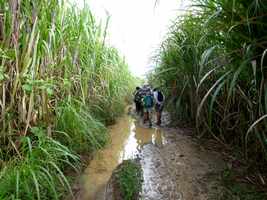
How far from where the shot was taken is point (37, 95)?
8.05ft

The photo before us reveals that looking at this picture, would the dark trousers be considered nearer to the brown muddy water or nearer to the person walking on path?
the person walking on path

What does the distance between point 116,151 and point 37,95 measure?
2.26 meters

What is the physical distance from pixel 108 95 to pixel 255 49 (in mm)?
3632

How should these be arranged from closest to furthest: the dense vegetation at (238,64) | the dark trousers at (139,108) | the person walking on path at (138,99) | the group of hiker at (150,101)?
the dense vegetation at (238,64) → the group of hiker at (150,101) → the person walking on path at (138,99) → the dark trousers at (139,108)

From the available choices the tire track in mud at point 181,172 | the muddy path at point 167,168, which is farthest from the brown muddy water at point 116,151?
the tire track in mud at point 181,172

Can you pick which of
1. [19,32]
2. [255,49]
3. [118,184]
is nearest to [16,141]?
[19,32]

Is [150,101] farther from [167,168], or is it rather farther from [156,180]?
[156,180]

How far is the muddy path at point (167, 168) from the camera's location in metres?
2.63

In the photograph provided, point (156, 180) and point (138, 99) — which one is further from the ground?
point (138, 99)

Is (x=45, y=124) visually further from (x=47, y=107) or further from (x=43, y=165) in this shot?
(x=43, y=165)

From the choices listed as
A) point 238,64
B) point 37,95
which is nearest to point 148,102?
point 37,95

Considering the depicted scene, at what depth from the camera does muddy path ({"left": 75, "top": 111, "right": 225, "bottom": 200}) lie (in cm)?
263

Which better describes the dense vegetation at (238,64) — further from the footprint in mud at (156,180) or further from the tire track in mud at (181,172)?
the footprint in mud at (156,180)

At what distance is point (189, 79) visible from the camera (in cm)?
400
